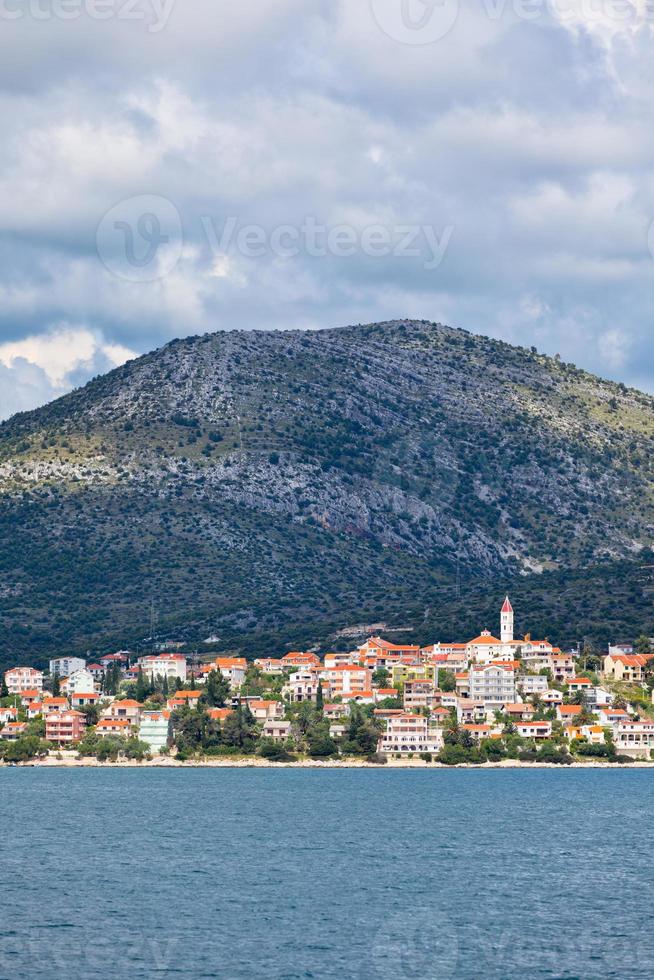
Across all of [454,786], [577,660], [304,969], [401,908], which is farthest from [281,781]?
[304,969]

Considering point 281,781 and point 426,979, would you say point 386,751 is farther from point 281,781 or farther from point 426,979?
point 426,979

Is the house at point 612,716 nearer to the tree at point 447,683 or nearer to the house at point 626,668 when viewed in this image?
the house at point 626,668

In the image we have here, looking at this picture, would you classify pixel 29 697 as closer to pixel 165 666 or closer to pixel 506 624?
pixel 165 666

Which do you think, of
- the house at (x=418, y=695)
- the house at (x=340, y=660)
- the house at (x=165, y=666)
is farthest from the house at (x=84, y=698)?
the house at (x=418, y=695)

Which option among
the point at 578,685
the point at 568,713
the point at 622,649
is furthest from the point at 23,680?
the point at 622,649

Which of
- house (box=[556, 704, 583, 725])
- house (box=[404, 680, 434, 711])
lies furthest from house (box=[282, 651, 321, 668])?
house (box=[556, 704, 583, 725])

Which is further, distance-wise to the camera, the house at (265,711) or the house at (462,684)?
the house at (462,684)
